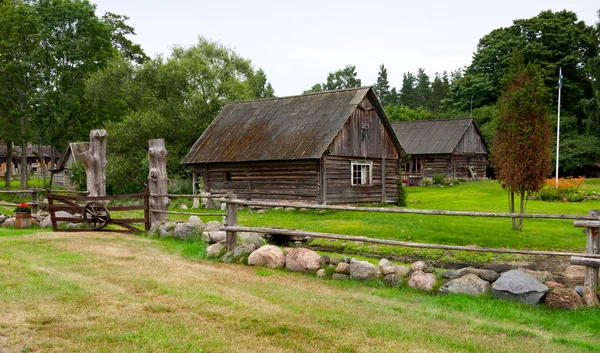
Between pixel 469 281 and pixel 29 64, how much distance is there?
41249 mm

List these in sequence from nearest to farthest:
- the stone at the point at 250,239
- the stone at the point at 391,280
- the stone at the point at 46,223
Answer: the stone at the point at 391,280 < the stone at the point at 250,239 < the stone at the point at 46,223

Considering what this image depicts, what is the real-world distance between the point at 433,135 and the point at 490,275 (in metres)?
36.4

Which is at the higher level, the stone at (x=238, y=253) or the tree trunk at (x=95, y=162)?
the tree trunk at (x=95, y=162)

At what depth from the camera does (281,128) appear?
2531 centimetres

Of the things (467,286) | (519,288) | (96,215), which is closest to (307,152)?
(96,215)

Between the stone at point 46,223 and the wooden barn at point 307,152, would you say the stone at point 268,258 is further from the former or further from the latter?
the wooden barn at point 307,152

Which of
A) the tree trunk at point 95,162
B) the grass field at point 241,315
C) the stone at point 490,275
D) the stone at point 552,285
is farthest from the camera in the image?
the tree trunk at point 95,162

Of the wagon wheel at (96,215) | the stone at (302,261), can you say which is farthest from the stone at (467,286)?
the wagon wheel at (96,215)

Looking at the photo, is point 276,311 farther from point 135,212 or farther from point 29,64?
point 29,64

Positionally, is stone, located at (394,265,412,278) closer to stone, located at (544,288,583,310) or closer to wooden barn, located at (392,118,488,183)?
stone, located at (544,288,583,310)

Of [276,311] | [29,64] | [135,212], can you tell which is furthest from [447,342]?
[29,64]

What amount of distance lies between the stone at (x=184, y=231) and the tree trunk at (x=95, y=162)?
5480mm

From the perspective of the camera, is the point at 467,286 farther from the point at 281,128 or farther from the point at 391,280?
the point at 281,128

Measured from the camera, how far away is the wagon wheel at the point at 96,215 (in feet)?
47.3
